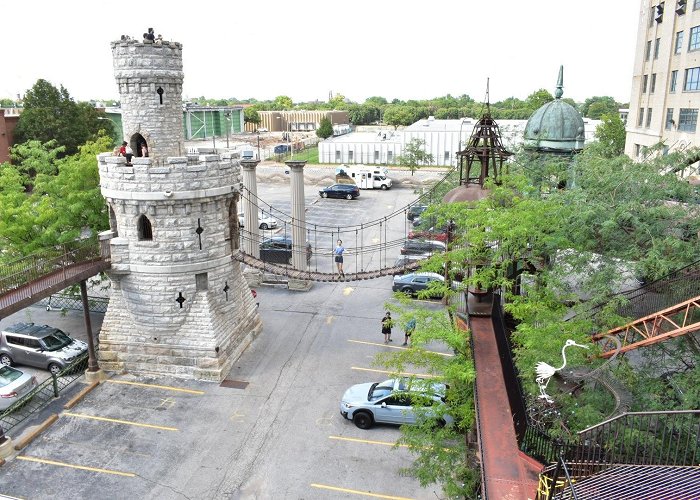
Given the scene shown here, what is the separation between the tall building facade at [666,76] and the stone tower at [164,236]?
27690 millimetres

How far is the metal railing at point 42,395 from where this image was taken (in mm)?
15641

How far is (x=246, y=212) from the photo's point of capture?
2627 cm

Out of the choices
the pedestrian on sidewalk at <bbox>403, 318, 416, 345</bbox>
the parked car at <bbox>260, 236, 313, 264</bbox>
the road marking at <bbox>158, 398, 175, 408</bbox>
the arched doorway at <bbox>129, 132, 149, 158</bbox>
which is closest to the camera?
the pedestrian on sidewalk at <bbox>403, 318, 416, 345</bbox>

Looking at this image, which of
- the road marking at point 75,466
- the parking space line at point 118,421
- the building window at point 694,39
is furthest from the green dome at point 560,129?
the road marking at point 75,466

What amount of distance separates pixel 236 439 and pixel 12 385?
716 centimetres

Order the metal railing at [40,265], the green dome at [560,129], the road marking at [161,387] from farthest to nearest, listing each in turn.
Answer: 1. the green dome at [560,129]
2. the road marking at [161,387]
3. the metal railing at [40,265]

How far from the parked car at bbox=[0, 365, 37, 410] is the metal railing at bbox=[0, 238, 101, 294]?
2.98 meters

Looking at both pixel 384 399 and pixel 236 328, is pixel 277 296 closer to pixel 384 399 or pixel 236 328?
pixel 236 328

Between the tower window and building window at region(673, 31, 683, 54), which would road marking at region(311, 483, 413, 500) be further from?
building window at region(673, 31, 683, 54)

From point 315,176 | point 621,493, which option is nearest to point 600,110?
point 315,176

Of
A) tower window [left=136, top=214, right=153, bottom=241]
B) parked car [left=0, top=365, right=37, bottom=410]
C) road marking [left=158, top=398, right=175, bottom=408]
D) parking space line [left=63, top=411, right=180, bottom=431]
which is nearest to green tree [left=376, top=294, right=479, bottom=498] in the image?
parking space line [left=63, top=411, right=180, bottom=431]

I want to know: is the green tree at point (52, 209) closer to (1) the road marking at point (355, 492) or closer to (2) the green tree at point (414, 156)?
(1) the road marking at point (355, 492)

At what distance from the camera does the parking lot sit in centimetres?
1312

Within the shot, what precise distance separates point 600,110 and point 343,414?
415 feet
